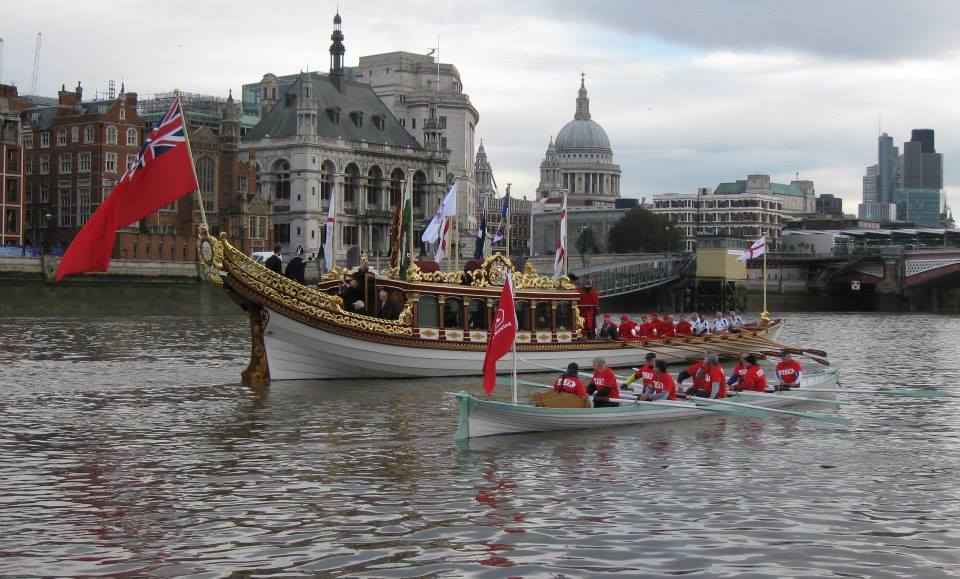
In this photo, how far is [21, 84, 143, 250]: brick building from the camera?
103 metres

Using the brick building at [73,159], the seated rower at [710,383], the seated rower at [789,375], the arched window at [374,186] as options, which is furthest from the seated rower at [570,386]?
Answer: the arched window at [374,186]

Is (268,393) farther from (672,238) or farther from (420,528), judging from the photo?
(672,238)

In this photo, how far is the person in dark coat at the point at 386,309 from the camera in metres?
39.0

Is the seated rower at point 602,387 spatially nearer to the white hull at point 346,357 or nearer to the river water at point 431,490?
the river water at point 431,490

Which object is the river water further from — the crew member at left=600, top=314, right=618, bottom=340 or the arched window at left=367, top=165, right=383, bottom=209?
the arched window at left=367, top=165, right=383, bottom=209

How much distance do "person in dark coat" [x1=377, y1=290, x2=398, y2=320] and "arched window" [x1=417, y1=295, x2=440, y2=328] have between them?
2.73ft

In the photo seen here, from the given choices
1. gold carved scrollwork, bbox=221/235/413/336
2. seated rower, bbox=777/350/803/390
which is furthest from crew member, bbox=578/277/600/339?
seated rower, bbox=777/350/803/390

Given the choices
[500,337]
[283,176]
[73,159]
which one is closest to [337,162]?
[283,176]

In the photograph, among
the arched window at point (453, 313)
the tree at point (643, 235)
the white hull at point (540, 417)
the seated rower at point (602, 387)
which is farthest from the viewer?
the tree at point (643, 235)

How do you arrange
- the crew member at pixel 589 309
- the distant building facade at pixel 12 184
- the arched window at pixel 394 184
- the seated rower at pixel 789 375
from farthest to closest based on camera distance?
the arched window at pixel 394 184 < the distant building facade at pixel 12 184 < the crew member at pixel 589 309 < the seated rower at pixel 789 375

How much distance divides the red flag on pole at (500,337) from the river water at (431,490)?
5.11 feet

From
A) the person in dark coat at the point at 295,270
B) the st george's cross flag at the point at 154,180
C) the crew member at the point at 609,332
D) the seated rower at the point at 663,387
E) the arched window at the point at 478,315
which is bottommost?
the seated rower at the point at 663,387

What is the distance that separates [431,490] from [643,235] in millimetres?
157439

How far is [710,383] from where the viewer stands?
30.6 metres
